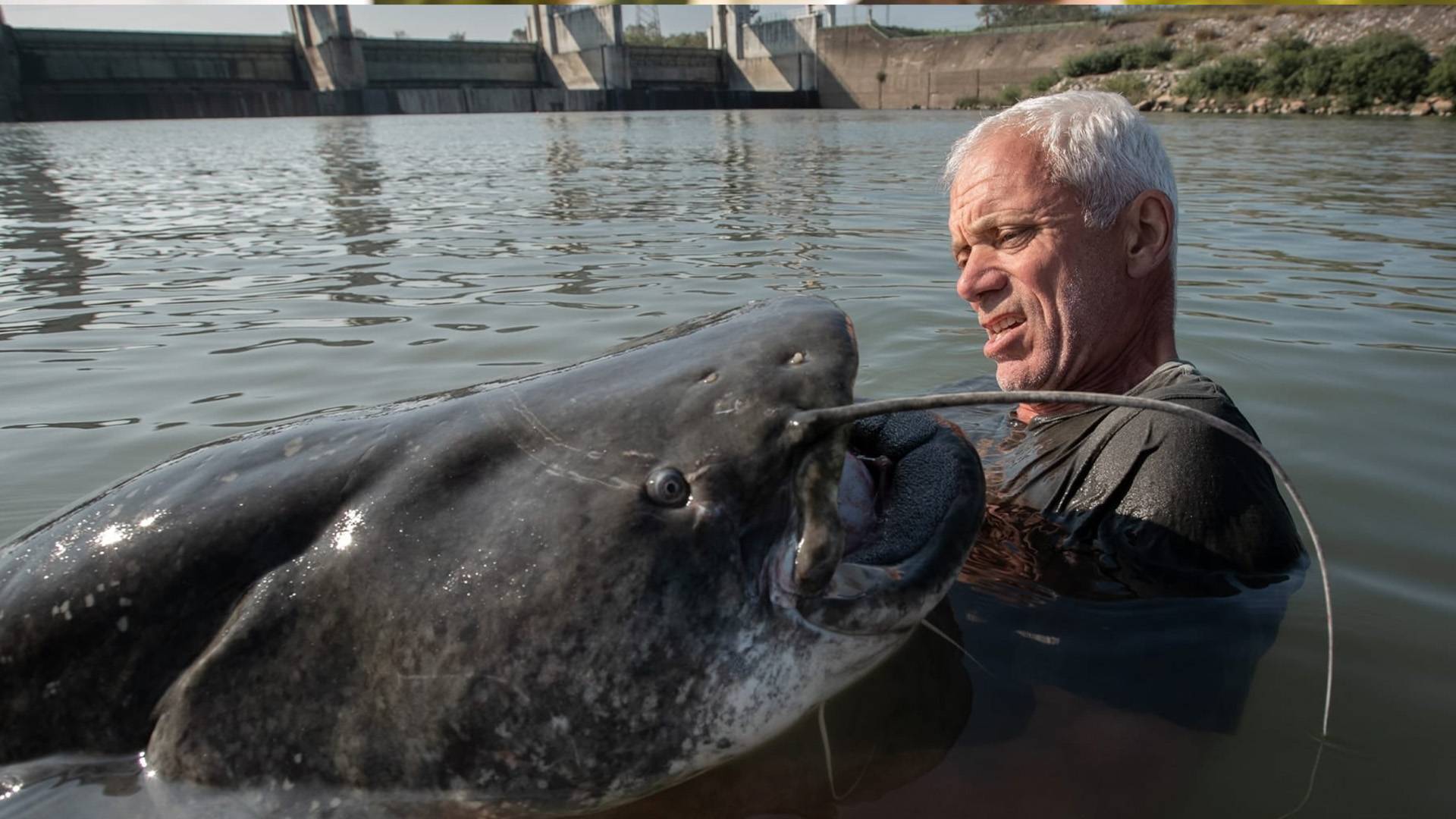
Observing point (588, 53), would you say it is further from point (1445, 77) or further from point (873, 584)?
point (873, 584)

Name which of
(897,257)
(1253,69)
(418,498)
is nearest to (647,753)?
(418,498)

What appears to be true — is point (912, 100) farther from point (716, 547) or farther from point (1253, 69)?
point (716, 547)

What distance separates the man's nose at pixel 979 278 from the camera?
290 cm

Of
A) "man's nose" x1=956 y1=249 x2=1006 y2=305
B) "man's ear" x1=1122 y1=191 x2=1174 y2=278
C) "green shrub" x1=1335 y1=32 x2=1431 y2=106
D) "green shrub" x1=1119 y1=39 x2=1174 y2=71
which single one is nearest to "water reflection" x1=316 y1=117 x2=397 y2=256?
"man's nose" x1=956 y1=249 x2=1006 y2=305

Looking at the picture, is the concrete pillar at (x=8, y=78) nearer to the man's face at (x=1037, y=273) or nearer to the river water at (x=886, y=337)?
the river water at (x=886, y=337)

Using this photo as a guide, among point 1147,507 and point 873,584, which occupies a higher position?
point 873,584

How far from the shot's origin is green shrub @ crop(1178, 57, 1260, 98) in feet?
96.7

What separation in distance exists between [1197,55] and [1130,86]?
2162 millimetres

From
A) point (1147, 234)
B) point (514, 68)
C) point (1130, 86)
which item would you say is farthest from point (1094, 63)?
point (1147, 234)

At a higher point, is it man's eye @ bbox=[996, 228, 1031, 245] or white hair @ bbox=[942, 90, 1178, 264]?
white hair @ bbox=[942, 90, 1178, 264]

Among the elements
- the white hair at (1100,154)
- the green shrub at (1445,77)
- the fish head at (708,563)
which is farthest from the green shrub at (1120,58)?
the fish head at (708,563)

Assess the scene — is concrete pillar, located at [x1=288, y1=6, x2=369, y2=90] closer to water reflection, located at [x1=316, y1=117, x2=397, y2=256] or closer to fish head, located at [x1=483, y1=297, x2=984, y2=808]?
water reflection, located at [x1=316, y1=117, x2=397, y2=256]

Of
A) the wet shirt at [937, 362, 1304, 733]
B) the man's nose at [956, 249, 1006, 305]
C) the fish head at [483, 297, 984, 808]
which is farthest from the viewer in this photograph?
the man's nose at [956, 249, 1006, 305]

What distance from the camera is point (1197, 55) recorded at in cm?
3288
